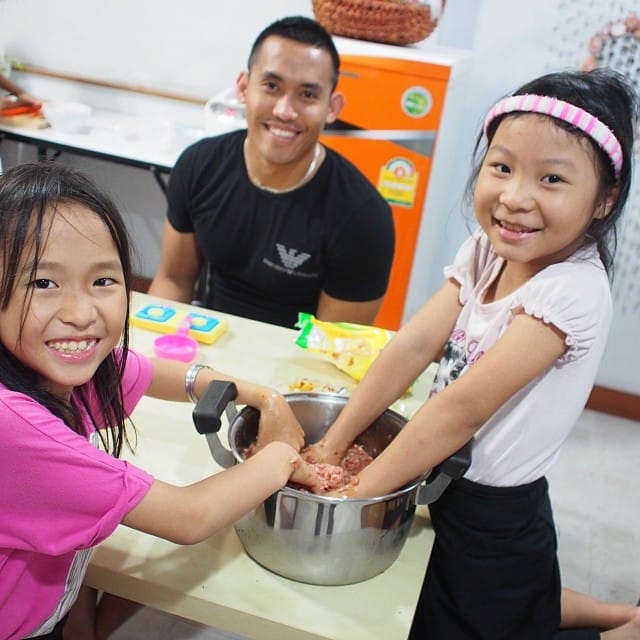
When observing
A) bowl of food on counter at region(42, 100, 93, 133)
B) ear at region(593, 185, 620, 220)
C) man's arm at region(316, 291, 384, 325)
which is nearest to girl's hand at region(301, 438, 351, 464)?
ear at region(593, 185, 620, 220)

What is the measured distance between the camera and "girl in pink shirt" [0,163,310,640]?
74 cm

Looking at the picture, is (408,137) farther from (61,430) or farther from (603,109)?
(61,430)

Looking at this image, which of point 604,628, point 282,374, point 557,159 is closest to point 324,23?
point 282,374

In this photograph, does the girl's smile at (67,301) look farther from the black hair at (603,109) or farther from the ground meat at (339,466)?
the black hair at (603,109)

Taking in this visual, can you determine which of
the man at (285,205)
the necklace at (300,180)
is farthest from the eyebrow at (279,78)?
the necklace at (300,180)

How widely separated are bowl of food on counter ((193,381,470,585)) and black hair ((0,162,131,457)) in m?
0.18

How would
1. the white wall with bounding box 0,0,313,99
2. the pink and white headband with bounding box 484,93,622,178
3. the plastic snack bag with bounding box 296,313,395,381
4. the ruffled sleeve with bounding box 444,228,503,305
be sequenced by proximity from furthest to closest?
the white wall with bounding box 0,0,313,99, the plastic snack bag with bounding box 296,313,395,381, the ruffled sleeve with bounding box 444,228,503,305, the pink and white headband with bounding box 484,93,622,178

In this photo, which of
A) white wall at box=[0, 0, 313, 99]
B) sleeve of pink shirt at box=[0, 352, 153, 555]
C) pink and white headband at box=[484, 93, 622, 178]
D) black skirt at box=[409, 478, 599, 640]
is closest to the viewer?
sleeve of pink shirt at box=[0, 352, 153, 555]

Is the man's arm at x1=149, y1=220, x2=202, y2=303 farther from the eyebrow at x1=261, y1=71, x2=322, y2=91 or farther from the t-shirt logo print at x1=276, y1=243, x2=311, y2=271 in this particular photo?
the eyebrow at x1=261, y1=71, x2=322, y2=91

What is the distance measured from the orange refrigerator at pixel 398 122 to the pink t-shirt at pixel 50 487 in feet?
6.00

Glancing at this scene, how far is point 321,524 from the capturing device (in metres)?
0.78

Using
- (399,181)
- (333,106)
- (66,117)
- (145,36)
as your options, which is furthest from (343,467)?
(145,36)

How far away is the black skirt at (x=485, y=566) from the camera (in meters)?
1.03

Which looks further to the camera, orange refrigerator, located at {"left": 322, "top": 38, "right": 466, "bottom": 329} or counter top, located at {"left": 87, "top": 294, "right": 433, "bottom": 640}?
orange refrigerator, located at {"left": 322, "top": 38, "right": 466, "bottom": 329}
